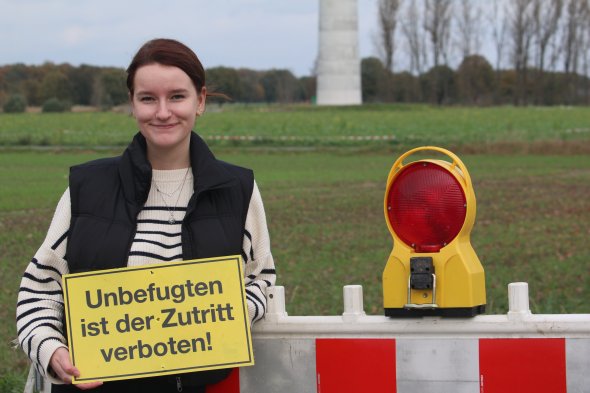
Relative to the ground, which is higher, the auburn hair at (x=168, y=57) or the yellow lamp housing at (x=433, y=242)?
the auburn hair at (x=168, y=57)

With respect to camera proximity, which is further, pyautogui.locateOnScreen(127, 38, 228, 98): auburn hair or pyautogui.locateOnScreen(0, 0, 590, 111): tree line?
pyautogui.locateOnScreen(0, 0, 590, 111): tree line

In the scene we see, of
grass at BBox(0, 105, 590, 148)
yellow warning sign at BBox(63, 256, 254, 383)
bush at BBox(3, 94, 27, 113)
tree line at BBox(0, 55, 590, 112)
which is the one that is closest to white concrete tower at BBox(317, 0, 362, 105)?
tree line at BBox(0, 55, 590, 112)

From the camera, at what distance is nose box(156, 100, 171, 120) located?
10.1 ft

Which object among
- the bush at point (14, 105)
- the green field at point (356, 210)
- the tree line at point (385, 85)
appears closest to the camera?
the green field at point (356, 210)

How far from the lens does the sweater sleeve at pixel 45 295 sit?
305cm

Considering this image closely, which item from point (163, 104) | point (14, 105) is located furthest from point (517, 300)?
point (14, 105)

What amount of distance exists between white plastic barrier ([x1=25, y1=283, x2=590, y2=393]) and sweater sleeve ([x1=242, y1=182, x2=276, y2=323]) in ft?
0.16

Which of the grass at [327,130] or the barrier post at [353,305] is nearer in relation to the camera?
the barrier post at [353,305]

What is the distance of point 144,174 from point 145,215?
0.34 feet

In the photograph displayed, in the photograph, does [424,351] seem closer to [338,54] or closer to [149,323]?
[149,323]

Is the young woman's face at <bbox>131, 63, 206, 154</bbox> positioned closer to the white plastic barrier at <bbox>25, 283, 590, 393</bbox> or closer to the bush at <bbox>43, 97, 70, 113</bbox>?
the white plastic barrier at <bbox>25, 283, 590, 393</bbox>

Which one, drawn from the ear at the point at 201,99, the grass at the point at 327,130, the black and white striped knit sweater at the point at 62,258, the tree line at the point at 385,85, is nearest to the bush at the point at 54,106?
the tree line at the point at 385,85

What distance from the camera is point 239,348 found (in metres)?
3.02

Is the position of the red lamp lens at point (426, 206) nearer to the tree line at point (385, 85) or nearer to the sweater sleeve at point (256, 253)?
the sweater sleeve at point (256, 253)
